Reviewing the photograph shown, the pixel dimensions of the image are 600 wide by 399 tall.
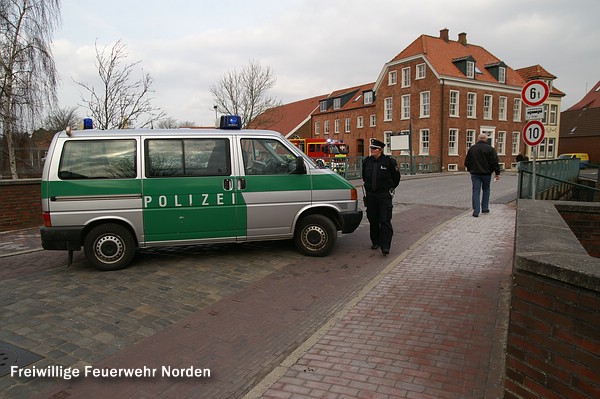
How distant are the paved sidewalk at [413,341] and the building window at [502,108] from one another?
39.4 metres

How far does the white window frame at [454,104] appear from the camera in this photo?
37.6 m

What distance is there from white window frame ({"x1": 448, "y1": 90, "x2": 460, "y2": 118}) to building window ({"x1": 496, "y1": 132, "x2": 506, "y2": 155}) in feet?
20.3

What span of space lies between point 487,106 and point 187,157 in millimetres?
39895

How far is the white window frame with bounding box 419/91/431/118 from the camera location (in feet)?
125

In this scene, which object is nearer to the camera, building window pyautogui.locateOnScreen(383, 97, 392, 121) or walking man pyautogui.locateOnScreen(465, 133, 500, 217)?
walking man pyautogui.locateOnScreen(465, 133, 500, 217)

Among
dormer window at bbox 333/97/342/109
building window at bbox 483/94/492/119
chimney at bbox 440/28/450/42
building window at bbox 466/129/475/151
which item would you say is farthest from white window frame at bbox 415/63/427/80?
dormer window at bbox 333/97/342/109

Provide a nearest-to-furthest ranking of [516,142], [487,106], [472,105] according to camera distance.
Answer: [472,105], [487,106], [516,142]

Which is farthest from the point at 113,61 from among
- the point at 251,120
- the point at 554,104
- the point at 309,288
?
the point at 554,104

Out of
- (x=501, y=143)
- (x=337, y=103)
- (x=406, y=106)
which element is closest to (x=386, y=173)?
(x=406, y=106)

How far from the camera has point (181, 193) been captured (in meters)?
6.18

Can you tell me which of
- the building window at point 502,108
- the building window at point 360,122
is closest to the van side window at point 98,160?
the building window at point 502,108

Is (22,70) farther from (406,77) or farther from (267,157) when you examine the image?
(406,77)

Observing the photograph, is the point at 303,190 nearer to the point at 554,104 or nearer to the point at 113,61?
the point at 113,61

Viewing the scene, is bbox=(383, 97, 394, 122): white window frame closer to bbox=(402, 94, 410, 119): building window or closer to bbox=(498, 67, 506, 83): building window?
bbox=(402, 94, 410, 119): building window
